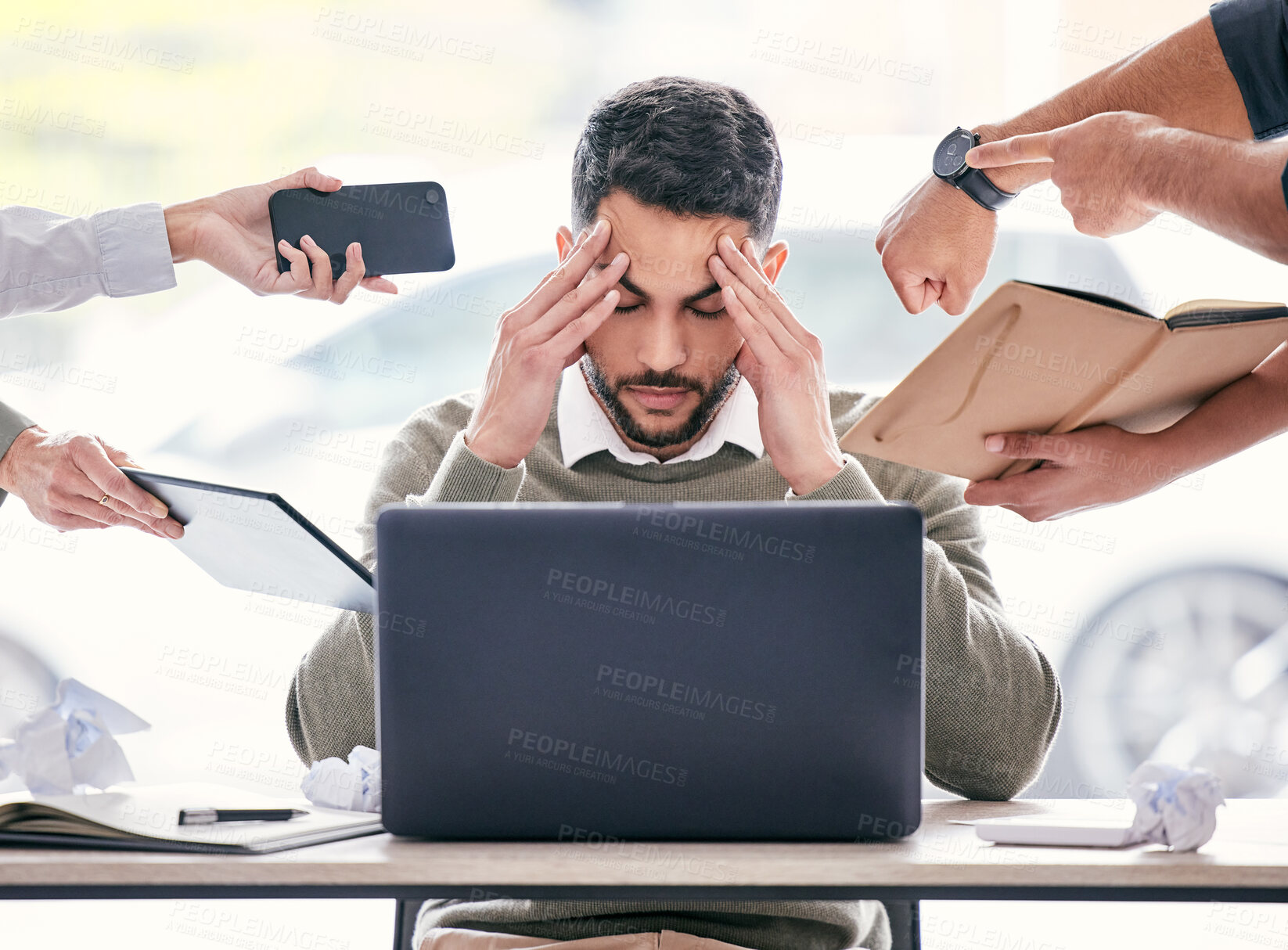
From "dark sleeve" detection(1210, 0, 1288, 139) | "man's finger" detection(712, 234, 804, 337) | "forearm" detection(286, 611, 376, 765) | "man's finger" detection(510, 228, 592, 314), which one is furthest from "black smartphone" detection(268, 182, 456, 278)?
"dark sleeve" detection(1210, 0, 1288, 139)

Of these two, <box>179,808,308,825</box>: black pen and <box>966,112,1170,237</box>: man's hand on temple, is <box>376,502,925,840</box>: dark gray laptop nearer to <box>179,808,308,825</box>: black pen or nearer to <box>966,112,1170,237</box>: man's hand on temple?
<box>179,808,308,825</box>: black pen

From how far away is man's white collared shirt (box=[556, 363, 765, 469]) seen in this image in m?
1.45

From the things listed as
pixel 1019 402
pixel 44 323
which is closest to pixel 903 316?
pixel 1019 402

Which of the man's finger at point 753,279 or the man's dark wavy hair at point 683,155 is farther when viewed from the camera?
the man's dark wavy hair at point 683,155

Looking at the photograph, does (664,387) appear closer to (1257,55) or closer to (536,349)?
(536,349)

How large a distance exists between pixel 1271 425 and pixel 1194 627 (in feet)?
5.61

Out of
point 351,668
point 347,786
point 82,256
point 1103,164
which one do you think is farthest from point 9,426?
point 1103,164

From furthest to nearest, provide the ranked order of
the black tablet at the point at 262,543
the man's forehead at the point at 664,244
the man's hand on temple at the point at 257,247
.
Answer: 1. the man's hand on temple at the point at 257,247
2. the man's forehead at the point at 664,244
3. the black tablet at the point at 262,543

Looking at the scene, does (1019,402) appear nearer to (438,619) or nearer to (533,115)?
(438,619)

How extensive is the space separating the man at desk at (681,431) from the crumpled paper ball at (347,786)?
0.20 metres

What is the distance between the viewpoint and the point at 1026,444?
984 mm

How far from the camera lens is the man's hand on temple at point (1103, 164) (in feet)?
3.35

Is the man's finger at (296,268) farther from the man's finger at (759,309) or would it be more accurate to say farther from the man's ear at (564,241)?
the man's finger at (759,309)

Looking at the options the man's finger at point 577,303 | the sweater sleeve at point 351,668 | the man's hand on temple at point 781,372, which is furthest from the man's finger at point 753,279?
the sweater sleeve at point 351,668
